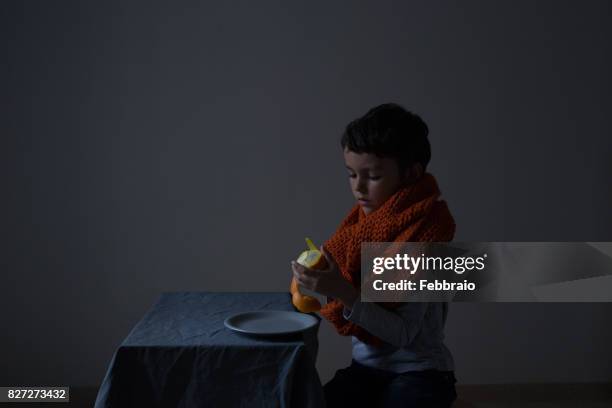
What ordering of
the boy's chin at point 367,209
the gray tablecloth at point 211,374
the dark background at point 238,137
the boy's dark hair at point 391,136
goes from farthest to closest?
1. the dark background at point 238,137
2. the boy's chin at point 367,209
3. the boy's dark hair at point 391,136
4. the gray tablecloth at point 211,374

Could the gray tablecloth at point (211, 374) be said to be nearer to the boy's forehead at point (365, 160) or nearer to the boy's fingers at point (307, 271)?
the boy's fingers at point (307, 271)

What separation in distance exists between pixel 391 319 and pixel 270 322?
0.27 meters

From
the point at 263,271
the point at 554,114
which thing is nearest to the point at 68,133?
the point at 263,271

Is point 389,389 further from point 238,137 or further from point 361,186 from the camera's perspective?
point 238,137

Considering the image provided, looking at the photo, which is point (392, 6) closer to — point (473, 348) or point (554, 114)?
point (554, 114)

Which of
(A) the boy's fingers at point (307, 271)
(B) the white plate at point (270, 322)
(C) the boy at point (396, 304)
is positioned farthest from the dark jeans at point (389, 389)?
(A) the boy's fingers at point (307, 271)

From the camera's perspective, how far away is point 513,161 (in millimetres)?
2531

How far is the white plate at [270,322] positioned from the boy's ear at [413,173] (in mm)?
360

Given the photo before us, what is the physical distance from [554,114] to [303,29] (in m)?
1.08

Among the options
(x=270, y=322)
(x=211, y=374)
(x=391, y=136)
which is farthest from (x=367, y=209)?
(x=211, y=374)

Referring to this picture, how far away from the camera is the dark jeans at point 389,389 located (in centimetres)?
121

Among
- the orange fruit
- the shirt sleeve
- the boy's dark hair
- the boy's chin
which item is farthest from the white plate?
the boy's dark hair

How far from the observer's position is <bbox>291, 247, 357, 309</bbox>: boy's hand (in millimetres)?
1151

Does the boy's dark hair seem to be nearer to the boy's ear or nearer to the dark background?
the boy's ear
